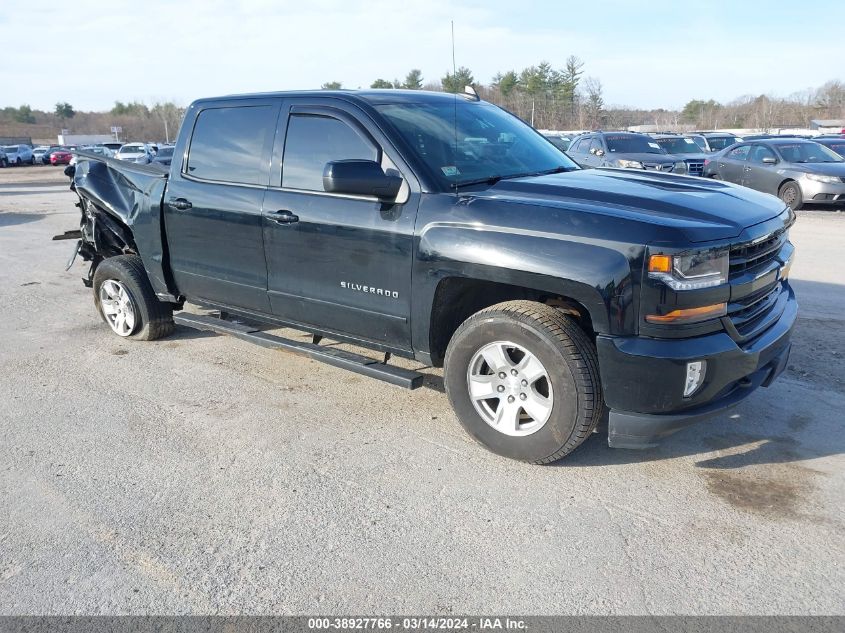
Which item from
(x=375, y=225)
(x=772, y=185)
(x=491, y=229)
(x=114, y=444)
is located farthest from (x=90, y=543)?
(x=772, y=185)

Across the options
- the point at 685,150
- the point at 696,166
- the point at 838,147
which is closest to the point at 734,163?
the point at 696,166

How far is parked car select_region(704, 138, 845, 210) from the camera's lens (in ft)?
45.3

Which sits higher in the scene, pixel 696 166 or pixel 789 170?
pixel 696 166

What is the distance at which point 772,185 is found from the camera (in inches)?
571

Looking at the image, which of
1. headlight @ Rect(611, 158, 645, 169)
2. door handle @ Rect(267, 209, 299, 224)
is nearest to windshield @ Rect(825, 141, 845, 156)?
headlight @ Rect(611, 158, 645, 169)

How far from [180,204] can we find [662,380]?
144 inches

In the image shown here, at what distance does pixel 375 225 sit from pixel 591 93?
54784mm

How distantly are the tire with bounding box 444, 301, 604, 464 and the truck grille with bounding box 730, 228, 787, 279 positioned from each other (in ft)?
2.59

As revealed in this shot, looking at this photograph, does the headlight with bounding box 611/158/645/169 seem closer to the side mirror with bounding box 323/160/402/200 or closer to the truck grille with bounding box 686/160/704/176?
the truck grille with bounding box 686/160/704/176

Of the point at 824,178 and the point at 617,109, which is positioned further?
the point at 617,109

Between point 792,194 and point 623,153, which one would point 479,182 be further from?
point 792,194

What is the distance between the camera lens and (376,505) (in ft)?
10.9

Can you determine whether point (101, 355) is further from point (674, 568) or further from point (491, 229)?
point (674, 568)

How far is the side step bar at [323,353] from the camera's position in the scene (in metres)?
4.02
